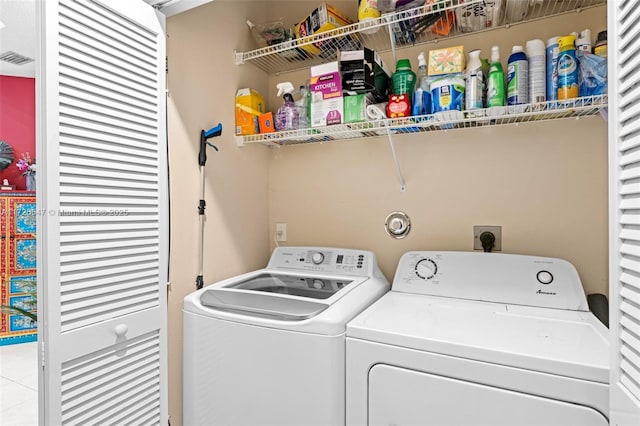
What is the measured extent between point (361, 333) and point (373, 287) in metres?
0.50

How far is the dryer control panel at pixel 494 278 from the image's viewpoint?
1.50 m

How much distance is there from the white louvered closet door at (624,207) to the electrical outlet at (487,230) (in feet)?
3.03

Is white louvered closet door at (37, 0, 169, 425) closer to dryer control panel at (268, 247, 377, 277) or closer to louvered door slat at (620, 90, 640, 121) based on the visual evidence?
dryer control panel at (268, 247, 377, 277)

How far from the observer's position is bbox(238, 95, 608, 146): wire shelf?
1392mm

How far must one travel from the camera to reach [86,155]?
108cm

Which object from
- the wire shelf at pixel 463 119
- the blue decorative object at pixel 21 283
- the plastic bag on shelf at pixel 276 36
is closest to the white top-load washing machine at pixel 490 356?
the wire shelf at pixel 463 119

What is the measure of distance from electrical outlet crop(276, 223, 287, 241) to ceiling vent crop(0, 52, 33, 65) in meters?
1.49

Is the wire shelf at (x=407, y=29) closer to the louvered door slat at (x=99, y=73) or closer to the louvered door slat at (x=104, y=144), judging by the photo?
the louvered door slat at (x=99, y=73)

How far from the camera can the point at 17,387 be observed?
6.62ft

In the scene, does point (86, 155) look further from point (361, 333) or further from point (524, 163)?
point (524, 163)

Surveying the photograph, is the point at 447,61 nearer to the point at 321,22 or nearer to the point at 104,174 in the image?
the point at 321,22

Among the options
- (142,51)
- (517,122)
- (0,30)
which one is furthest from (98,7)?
(517,122)

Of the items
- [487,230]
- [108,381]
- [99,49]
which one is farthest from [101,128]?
[487,230]

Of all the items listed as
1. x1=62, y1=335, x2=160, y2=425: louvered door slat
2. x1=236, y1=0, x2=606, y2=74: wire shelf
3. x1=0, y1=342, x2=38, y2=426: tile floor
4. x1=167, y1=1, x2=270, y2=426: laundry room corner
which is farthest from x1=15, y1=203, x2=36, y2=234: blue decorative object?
x1=236, y1=0, x2=606, y2=74: wire shelf
